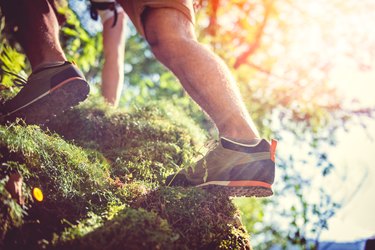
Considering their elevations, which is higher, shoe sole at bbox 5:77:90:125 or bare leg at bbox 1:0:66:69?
bare leg at bbox 1:0:66:69

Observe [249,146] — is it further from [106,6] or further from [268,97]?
[268,97]

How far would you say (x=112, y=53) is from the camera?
12.4 ft

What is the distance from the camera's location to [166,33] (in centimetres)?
206

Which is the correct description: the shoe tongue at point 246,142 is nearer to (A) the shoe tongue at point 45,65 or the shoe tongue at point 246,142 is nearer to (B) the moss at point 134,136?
(B) the moss at point 134,136

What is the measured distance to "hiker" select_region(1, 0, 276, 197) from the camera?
183 cm

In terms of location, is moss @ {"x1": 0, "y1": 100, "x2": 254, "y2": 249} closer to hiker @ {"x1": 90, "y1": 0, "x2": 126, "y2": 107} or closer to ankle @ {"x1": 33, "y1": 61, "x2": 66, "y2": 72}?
ankle @ {"x1": 33, "y1": 61, "x2": 66, "y2": 72}

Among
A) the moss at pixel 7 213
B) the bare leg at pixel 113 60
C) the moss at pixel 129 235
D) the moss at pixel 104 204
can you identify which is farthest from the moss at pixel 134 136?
the moss at pixel 7 213

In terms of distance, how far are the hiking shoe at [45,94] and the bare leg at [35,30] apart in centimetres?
13

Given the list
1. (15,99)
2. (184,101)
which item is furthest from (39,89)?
(184,101)

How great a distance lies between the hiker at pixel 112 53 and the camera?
12.0ft

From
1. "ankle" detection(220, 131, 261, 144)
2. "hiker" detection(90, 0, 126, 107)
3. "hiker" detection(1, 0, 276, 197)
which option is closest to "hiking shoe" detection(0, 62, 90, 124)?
"hiker" detection(1, 0, 276, 197)

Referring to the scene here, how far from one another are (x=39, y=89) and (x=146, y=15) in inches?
30.8

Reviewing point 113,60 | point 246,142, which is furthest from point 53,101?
point 113,60

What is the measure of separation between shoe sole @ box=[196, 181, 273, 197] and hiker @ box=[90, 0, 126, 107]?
1962 millimetres
